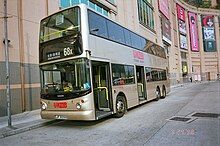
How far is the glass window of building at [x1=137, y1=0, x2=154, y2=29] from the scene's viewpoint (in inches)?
1457

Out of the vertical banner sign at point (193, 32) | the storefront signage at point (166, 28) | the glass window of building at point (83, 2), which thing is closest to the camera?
the glass window of building at point (83, 2)

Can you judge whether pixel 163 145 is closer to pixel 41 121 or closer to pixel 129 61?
pixel 41 121

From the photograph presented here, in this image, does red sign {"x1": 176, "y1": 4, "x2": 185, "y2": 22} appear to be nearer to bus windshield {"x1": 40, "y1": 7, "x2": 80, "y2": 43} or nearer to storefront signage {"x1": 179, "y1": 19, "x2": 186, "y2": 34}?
storefront signage {"x1": 179, "y1": 19, "x2": 186, "y2": 34}

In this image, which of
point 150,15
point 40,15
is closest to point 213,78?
point 150,15

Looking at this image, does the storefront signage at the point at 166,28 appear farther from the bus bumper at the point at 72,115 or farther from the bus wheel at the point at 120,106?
the bus bumper at the point at 72,115

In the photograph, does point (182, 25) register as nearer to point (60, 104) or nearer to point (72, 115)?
point (60, 104)

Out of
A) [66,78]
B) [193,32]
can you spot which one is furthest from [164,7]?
[66,78]

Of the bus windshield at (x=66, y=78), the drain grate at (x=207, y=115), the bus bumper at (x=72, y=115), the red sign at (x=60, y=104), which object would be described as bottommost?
the drain grate at (x=207, y=115)

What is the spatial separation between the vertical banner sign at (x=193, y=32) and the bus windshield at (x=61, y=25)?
63.3m

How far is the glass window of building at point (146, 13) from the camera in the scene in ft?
121

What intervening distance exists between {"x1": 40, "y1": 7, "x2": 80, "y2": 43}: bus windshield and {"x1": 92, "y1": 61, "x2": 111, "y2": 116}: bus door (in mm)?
1569

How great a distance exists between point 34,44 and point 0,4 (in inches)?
109

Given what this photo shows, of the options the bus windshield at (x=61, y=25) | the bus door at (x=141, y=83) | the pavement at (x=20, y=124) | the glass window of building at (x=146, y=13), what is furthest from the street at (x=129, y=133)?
the glass window of building at (x=146, y=13)

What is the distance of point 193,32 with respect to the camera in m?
70.4
